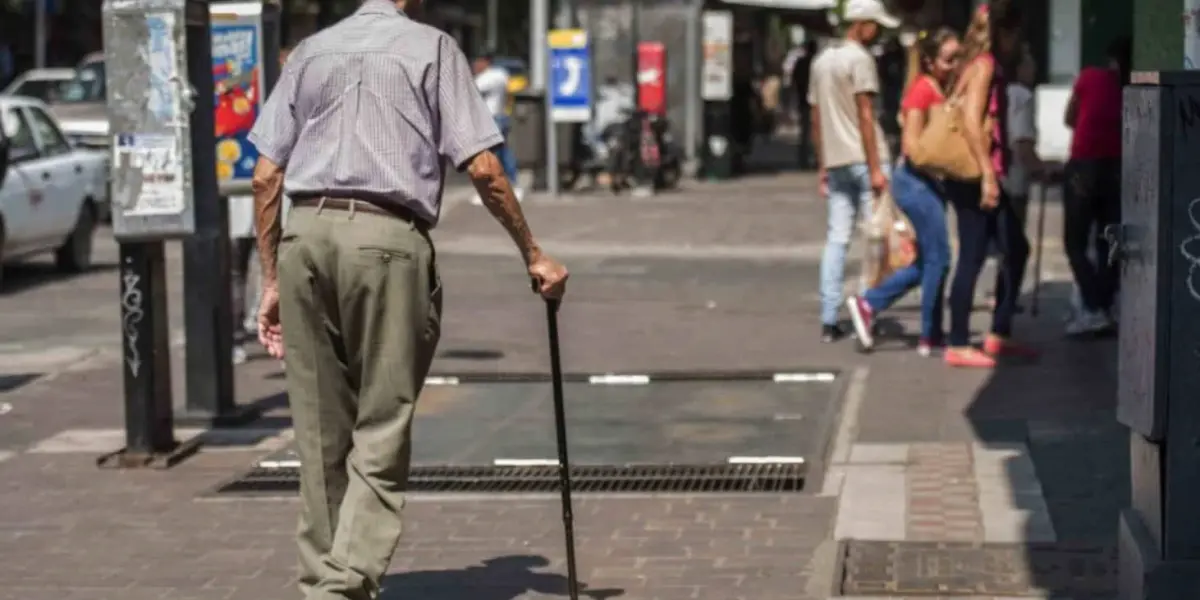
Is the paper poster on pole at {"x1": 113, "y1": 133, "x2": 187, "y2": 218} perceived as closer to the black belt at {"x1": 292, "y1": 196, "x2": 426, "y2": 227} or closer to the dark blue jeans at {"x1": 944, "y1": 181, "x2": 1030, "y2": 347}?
the black belt at {"x1": 292, "y1": 196, "x2": 426, "y2": 227}

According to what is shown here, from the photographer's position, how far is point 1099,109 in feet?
37.4

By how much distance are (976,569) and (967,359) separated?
14.7 feet

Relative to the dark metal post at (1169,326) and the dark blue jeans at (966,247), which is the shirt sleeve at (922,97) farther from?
the dark metal post at (1169,326)

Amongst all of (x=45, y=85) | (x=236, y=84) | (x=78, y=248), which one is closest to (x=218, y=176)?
(x=236, y=84)

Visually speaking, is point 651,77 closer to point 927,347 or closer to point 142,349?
point 927,347

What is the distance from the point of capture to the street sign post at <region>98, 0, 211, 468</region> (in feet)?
27.6

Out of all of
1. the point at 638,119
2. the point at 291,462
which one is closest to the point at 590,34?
the point at 638,119

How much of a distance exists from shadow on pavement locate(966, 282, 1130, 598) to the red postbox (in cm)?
1491

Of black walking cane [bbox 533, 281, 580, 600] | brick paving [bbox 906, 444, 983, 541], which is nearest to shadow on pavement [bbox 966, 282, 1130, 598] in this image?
brick paving [bbox 906, 444, 983, 541]

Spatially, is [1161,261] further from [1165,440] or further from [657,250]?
[657,250]

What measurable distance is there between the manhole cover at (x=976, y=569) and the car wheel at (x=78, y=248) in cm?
1177

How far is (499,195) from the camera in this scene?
555cm

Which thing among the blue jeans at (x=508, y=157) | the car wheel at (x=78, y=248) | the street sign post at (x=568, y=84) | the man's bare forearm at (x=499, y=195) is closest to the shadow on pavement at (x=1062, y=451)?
the man's bare forearm at (x=499, y=195)

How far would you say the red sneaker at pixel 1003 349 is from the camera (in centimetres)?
1128
